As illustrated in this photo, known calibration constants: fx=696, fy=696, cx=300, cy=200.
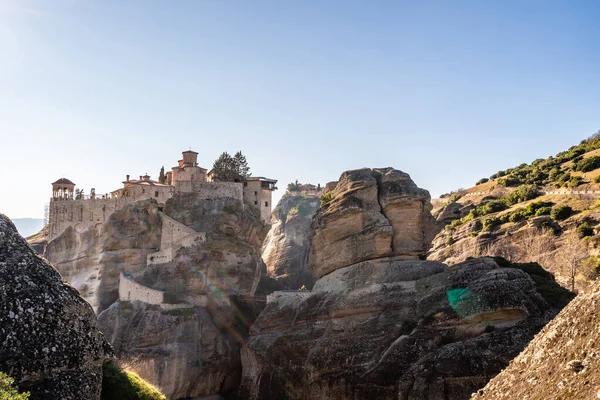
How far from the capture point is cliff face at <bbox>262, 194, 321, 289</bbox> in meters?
80.8

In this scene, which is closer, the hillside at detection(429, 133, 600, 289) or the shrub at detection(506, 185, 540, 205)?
the hillside at detection(429, 133, 600, 289)

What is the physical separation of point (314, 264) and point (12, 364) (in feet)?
119

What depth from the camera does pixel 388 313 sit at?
136ft

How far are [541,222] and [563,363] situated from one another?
4568 cm

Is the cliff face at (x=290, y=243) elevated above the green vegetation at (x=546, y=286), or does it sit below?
above

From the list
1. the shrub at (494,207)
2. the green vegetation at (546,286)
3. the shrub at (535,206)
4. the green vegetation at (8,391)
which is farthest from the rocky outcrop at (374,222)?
the green vegetation at (8,391)

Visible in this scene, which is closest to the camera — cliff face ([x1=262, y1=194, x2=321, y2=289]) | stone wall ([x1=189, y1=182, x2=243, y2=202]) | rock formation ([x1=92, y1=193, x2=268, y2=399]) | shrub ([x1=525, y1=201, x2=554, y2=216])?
rock formation ([x1=92, y1=193, x2=268, y2=399])

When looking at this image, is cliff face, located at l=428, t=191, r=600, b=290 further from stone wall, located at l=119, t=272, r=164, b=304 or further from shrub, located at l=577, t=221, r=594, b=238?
stone wall, located at l=119, t=272, r=164, b=304

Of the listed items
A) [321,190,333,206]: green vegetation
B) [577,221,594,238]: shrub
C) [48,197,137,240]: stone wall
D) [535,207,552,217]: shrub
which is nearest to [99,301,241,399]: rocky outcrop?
[48,197,137,240]: stone wall

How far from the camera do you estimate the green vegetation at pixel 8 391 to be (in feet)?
43.0

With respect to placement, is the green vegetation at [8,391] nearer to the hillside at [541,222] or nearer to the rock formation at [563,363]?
the rock formation at [563,363]

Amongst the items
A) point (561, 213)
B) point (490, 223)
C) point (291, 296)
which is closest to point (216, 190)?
point (291, 296)

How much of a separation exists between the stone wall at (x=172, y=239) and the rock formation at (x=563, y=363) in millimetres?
53575

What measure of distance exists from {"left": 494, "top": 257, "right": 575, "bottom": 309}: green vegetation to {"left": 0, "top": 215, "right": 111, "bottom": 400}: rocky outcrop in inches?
1045
